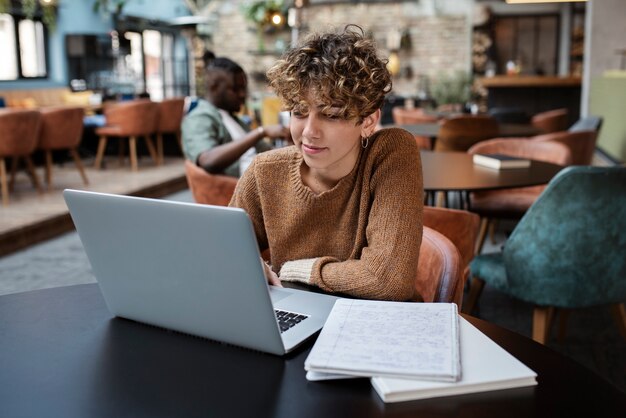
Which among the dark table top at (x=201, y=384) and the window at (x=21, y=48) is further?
the window at (x=21, y=48)

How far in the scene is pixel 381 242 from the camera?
4.28ft

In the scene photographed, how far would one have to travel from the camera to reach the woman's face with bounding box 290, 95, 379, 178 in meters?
1.33

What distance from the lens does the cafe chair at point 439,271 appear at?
1.39 m

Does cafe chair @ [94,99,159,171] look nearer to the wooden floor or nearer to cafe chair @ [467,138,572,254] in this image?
the wooden floor

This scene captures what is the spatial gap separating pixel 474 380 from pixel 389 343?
0.13m

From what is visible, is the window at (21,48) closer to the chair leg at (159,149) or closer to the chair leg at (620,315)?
Result: the chair leg at (159,149)

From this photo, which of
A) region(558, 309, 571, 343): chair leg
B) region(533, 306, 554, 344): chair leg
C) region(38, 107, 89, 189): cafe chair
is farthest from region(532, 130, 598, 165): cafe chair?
region(38, 107, 89, 189): cafe chair

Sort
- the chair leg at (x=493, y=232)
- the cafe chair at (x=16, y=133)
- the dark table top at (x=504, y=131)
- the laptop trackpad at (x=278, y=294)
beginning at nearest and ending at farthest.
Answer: the laptop trackpad at (x=278, y=294) → the dark table top at (x=504, y=131) → the chair leg at (x=493, y=232) → the cafe chair at (x=16, y=133)

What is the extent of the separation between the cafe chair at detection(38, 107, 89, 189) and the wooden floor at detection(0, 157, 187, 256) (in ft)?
1.35

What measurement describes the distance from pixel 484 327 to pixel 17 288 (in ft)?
11.3

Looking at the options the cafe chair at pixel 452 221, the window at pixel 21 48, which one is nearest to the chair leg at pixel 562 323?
the cafe chair at pixel 452 221

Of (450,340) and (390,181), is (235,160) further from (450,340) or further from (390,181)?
(450,340)

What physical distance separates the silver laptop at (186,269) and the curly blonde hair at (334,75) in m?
0.41

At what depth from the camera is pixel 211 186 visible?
2883 millimetres
